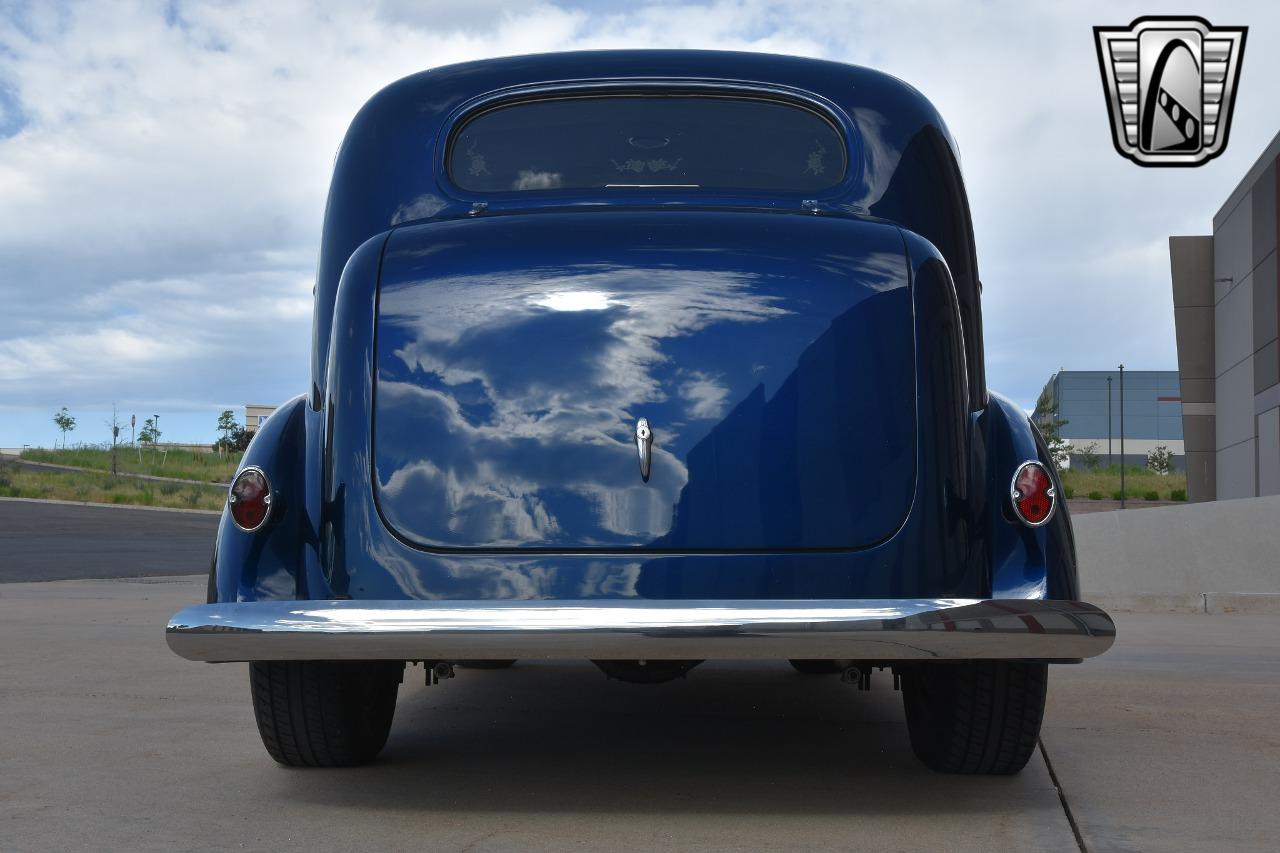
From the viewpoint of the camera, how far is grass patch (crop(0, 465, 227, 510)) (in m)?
39.9

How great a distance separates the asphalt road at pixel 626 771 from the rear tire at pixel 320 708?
0.26 feet

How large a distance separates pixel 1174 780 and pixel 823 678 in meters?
2.80

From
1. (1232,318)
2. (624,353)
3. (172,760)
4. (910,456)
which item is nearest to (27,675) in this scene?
(172,760)

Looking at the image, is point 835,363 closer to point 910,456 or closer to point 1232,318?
point 910,456

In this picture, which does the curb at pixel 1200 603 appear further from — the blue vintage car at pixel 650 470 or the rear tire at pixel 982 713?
the blue vintage car at pixel 650 470

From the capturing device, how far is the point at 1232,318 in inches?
1538

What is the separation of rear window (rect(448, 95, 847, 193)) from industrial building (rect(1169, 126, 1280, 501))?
3151 centimetres

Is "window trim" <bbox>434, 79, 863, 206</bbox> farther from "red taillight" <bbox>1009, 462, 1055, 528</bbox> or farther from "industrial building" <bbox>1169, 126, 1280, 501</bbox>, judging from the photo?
"industrial building" <bbox>1169, 126, 1280, 501</bbox>

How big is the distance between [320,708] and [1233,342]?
39237 millimetres

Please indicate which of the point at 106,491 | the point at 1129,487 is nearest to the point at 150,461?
the point at 106,491

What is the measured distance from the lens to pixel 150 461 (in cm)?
6200

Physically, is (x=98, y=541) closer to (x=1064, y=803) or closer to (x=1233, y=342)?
(x=1064, y=803)

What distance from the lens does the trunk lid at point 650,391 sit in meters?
3.47

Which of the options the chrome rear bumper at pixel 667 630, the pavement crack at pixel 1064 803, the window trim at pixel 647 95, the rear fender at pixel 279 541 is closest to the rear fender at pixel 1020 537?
the chrome rear bumper at pixel 667 630
